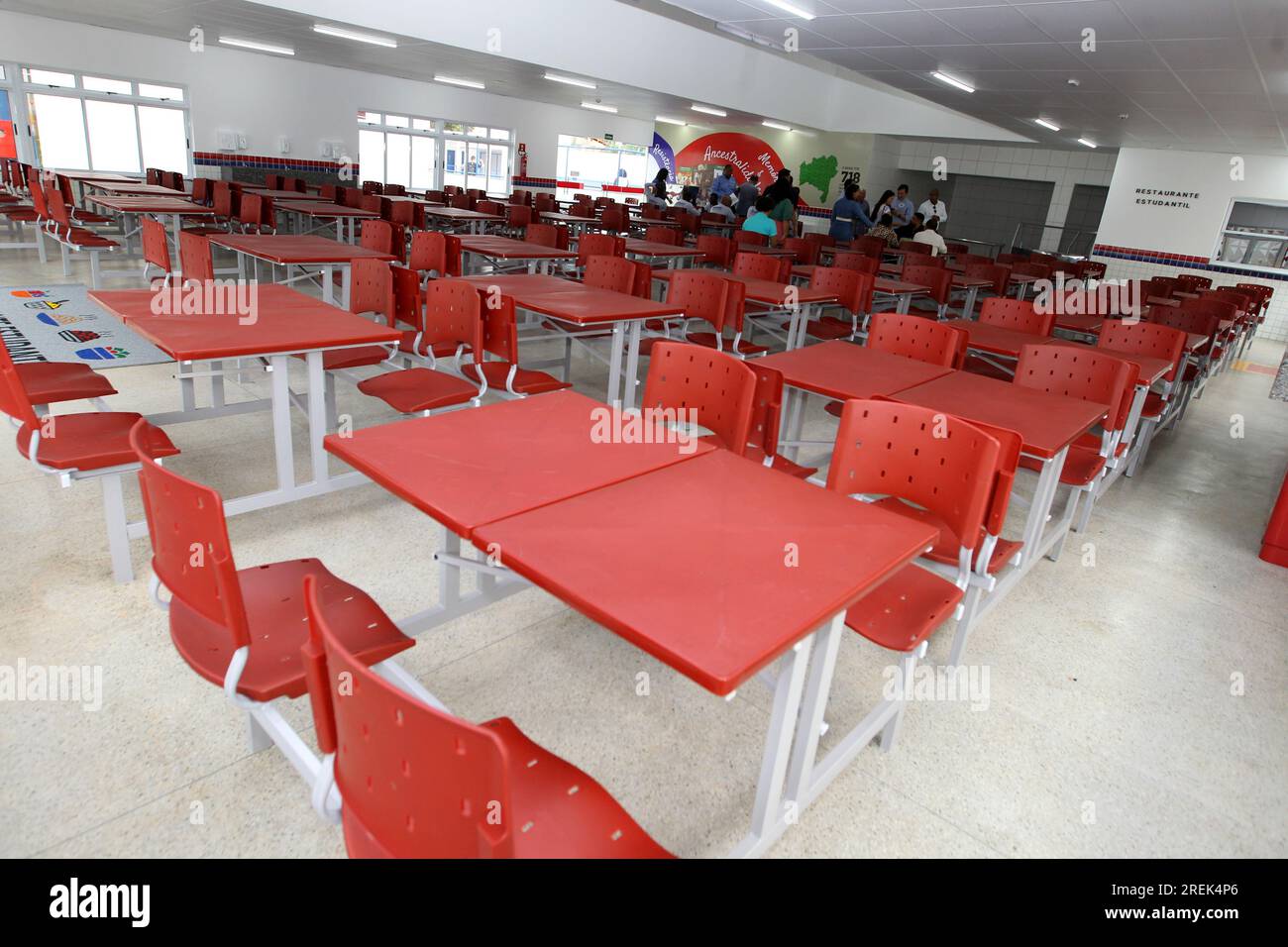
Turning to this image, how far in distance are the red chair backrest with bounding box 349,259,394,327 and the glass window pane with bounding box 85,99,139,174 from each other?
11.6m

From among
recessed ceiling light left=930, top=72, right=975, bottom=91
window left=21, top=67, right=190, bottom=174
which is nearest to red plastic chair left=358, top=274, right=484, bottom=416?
recessed ceiling light left=930, top=72, right=975, bottom=91

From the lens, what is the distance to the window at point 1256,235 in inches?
496

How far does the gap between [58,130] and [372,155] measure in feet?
17.0

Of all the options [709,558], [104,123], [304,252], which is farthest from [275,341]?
[104,123]

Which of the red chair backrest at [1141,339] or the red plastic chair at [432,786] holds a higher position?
the red chair backrest at [1141,339]

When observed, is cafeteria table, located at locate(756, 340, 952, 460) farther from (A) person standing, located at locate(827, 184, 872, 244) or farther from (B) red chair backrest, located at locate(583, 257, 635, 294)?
(A) person standing, located at locate(827, 184, 872, 244)

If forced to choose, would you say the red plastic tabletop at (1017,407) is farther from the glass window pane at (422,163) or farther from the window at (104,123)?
the glass window pane at (422,163)

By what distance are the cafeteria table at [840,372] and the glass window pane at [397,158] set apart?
14.8 metres

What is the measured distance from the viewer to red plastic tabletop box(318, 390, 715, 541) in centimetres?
157

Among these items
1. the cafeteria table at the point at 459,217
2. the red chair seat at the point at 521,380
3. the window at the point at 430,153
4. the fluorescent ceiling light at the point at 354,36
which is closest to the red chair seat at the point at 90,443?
the red chair seat at the point at 521,380

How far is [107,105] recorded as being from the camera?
12055mm

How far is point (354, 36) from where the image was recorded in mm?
9938

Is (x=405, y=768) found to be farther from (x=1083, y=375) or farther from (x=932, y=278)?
(x=932, y=278)
